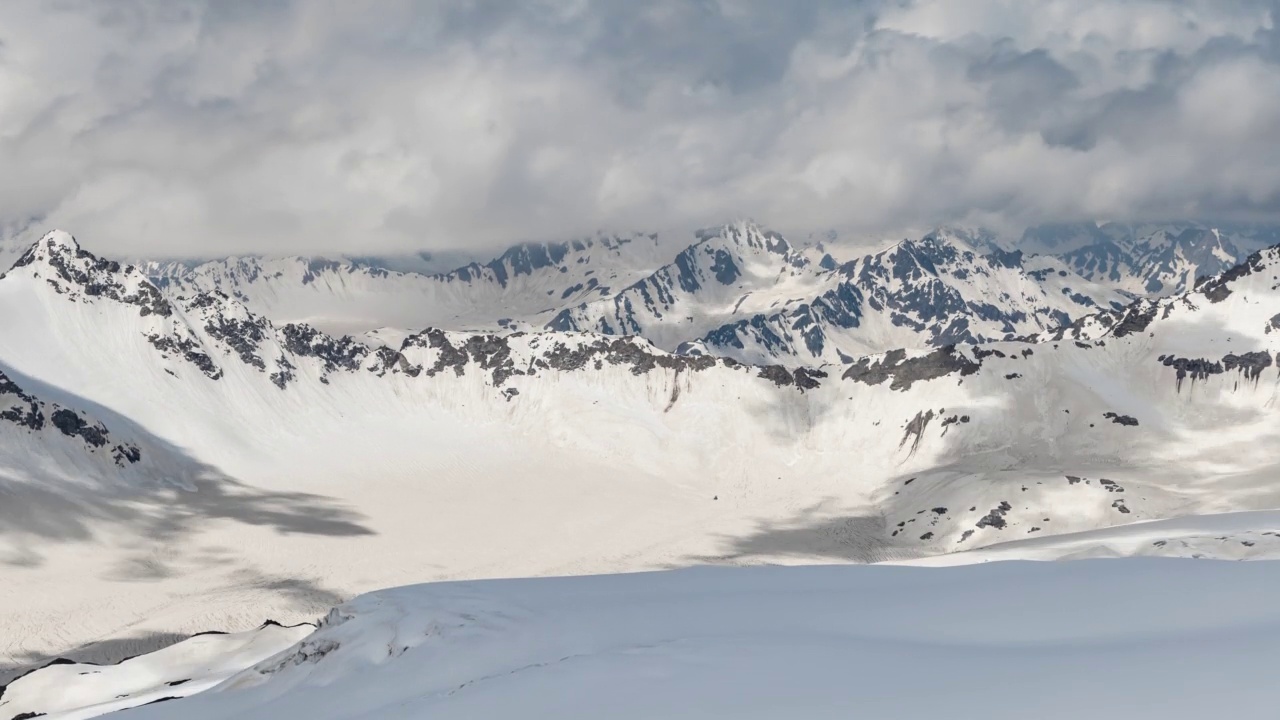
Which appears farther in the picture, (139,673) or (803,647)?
(139,673)

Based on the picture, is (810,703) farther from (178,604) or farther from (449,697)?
(178,604)

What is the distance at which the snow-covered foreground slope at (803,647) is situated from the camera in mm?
22562

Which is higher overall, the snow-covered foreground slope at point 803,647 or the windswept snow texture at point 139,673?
the snow-covered foreground slope at point 803,647

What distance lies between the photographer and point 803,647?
29.6 meters

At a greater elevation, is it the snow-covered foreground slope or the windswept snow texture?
the snow-covered foreground slope

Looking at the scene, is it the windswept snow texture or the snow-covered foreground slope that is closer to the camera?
the snow-covered foreground slope

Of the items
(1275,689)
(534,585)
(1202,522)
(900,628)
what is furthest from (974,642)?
(1202,522)

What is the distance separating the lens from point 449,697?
2977cm

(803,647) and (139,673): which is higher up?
(803,647)

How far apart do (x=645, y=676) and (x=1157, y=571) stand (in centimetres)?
1975

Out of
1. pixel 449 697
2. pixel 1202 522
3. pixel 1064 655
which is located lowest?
pixel 1202 522

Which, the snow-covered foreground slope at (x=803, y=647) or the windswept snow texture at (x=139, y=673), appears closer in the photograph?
the snow-covered foreground slope at (x=803, y=647)

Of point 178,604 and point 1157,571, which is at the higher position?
point 1157,571

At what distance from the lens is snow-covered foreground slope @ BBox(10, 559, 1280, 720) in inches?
888
